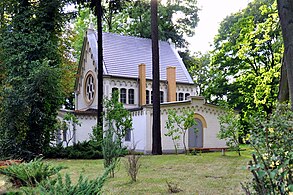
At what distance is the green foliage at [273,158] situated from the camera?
2662 millimetres

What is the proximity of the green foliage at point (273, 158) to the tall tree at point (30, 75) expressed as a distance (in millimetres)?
13270

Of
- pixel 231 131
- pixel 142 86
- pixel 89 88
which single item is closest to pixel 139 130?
pixel 142 86

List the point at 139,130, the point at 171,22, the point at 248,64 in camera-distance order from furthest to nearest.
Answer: the point at 171,22
the point at 248,64
the point at 139,130

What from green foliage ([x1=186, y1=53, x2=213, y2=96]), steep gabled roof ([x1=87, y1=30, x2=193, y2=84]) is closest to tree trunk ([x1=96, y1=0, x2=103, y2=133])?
steep gabled roof ([x1=87, y1=30, x2=193, y2=84])

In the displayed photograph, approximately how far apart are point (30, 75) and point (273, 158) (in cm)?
1458

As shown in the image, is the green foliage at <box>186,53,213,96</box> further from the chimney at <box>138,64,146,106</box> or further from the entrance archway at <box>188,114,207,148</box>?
the entrance archway at <box>188,114,207,148</box>

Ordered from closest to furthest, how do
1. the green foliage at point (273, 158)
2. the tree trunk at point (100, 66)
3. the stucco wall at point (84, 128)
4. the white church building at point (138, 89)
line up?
the green foliage at point (273, 158)
the tree trunk at point (100, 66)
the white church building at point (138, 89)
the stucco wall at point (84, 128)

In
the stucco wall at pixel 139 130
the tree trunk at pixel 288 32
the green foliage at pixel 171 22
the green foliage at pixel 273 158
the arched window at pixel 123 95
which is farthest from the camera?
the green foliage at pixel 171 22

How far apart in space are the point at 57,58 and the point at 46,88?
278 centimetres

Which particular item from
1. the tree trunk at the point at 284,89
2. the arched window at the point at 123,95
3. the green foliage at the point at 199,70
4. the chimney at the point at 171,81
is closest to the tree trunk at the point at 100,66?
the arched window at the point at 123,95

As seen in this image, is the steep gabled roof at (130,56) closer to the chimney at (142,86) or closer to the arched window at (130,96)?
the chimney at (142,86)

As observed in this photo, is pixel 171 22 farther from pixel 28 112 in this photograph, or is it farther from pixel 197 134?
pixel 28 112

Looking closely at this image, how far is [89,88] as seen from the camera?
2977 cm

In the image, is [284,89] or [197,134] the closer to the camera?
[284,89]
